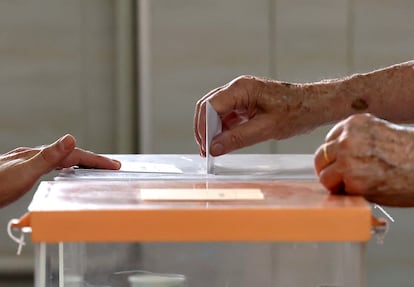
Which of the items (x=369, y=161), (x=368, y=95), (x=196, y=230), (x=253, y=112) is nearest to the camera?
(x=196, y=230)

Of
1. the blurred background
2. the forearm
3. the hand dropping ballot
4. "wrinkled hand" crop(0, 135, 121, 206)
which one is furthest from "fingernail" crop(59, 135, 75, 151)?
the blurred background

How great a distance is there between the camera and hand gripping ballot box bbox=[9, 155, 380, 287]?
921 mm

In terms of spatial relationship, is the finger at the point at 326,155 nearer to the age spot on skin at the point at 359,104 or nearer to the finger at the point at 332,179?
the finger at the point at 332,179

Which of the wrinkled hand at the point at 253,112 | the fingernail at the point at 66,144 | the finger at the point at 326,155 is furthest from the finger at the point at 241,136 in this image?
the finger at the point at 326,155

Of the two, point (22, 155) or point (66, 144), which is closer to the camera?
point (66, 144)

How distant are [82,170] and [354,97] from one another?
0.61 metres

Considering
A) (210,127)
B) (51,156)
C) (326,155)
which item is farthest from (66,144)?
(326,155)

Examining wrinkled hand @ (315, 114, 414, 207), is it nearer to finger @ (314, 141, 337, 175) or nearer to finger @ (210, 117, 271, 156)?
finger @ (314, 141, 337, 175)

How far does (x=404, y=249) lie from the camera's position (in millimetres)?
2713

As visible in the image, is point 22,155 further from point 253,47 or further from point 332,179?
point 253,47

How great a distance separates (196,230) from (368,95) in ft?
3.23

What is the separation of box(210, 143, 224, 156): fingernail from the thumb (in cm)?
24

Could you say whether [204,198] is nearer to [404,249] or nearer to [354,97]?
[354,97]

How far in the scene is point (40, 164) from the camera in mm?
1524
